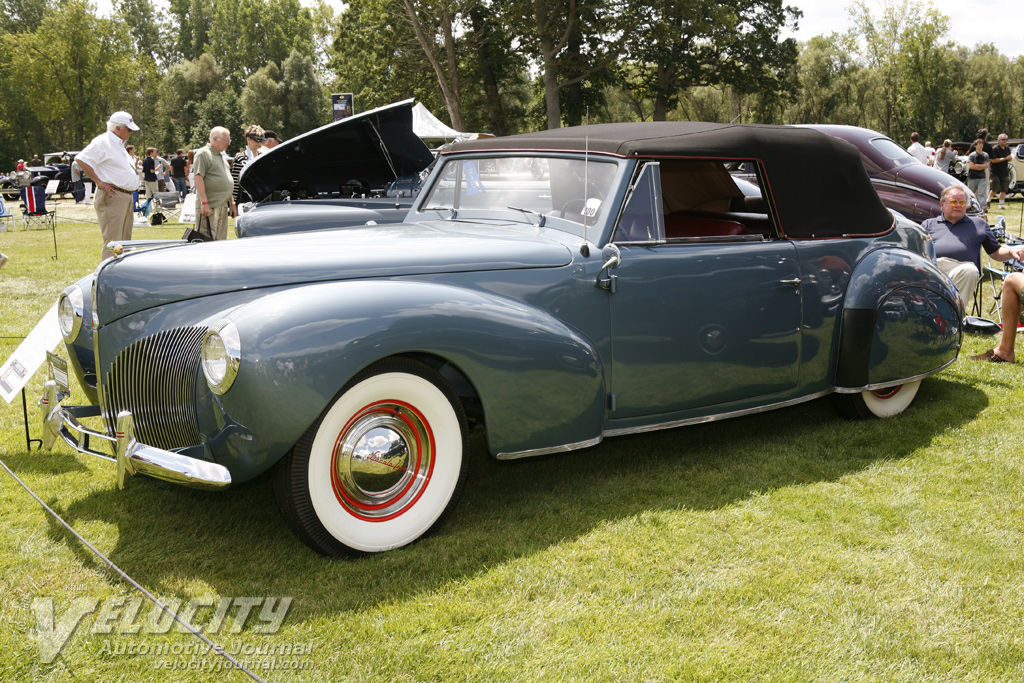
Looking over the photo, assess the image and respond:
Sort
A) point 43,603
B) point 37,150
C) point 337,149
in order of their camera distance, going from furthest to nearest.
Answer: point 37,150, point 337,149, point 43,603

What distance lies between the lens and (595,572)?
3027mm

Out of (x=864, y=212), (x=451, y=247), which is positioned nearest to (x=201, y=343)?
(x=451, y=247)

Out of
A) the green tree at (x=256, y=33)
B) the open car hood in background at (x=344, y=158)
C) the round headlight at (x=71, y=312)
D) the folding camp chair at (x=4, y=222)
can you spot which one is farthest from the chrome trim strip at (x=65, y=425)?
the green tree at (x=256, y=33)

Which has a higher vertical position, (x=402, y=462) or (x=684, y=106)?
(x=684, y=106)

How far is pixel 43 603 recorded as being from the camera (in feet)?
9.18

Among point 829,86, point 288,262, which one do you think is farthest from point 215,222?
point 829,86

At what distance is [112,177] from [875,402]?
7.62 metres

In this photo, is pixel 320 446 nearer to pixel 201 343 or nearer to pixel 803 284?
pixel 201 343

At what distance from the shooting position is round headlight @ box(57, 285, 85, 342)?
368 cm

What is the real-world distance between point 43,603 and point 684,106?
46.7 metres

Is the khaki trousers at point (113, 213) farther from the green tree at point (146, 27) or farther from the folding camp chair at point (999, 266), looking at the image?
the green tree at point (146, 27)

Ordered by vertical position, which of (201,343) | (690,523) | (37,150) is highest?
(37,150)

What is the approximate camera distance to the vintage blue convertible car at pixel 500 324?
113 inches

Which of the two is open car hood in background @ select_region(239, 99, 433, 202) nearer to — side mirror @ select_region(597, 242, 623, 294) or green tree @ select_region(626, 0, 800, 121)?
side mirror @ select_region(597, 242, 623, 294)
